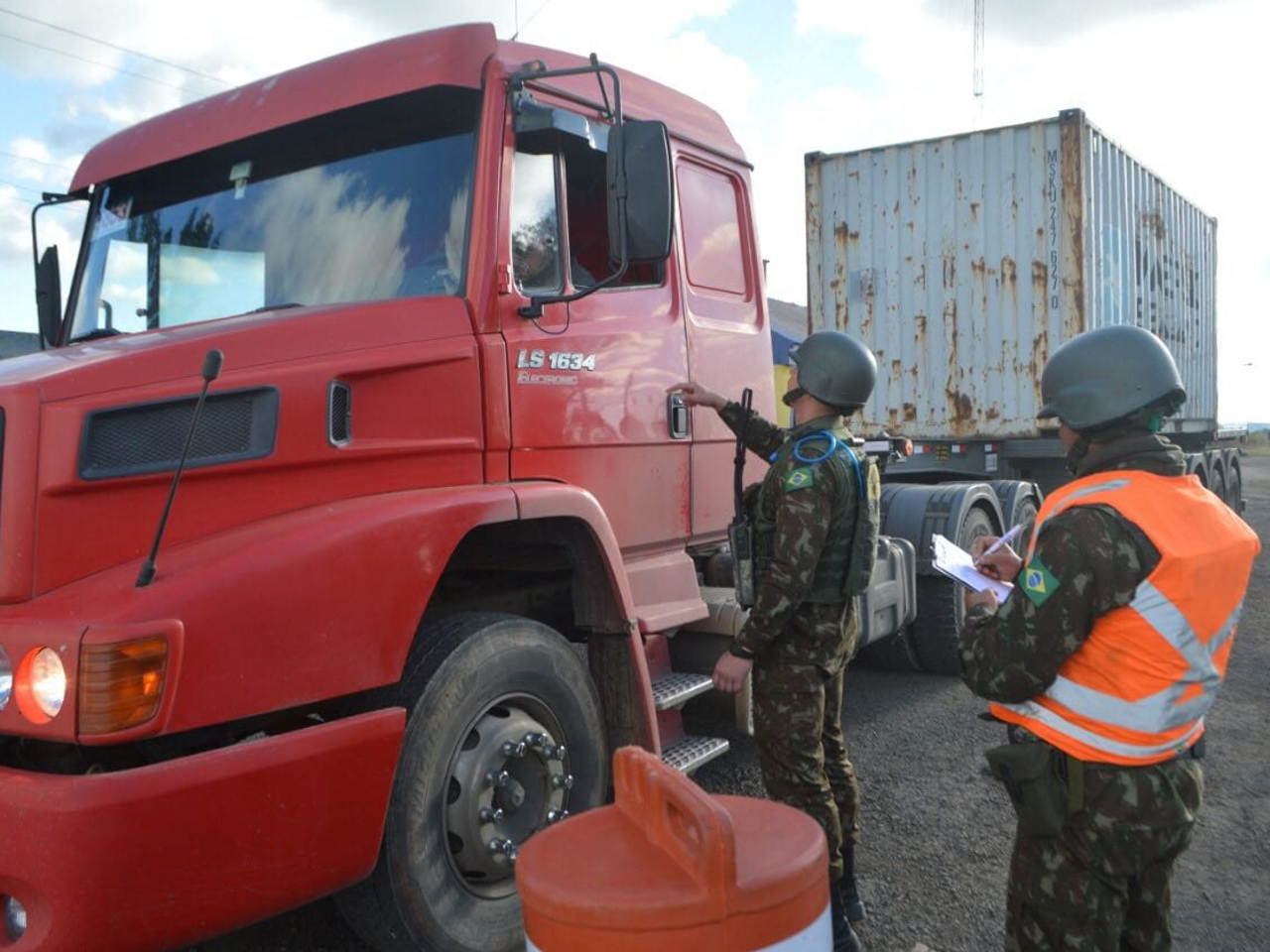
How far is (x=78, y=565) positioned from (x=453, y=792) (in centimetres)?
111

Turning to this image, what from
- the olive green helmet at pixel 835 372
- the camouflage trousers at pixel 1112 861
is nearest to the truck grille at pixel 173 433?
the olive green helmet at pixel 835 372

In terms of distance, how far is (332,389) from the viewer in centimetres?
281

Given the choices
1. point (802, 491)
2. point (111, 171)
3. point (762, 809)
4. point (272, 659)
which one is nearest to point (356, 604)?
point (272, 659)

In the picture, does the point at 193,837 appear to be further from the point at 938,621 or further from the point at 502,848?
the point at 938,621

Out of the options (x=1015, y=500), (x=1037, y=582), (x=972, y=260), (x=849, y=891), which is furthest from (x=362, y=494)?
(x=972, y=260)

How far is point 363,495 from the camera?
286 cm

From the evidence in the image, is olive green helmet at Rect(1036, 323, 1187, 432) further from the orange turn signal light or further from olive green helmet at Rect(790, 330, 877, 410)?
the orange turn signal light

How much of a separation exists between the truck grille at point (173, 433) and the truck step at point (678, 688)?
1654 millimetres

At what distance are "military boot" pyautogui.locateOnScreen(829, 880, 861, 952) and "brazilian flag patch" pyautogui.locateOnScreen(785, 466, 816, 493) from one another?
117 cm

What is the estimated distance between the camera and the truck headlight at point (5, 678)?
2223mm

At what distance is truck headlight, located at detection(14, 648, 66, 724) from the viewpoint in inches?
85.6

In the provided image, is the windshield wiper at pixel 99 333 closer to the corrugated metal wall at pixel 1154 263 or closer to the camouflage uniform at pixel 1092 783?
the camouflage uniform at pixel 1092 783

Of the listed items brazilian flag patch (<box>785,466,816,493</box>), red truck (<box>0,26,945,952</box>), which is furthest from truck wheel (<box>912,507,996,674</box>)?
brazilian flag patch (<box>785,466,816,493</box>)

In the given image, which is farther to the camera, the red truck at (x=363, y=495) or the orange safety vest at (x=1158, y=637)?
the red truck at (x=363, y=495)
